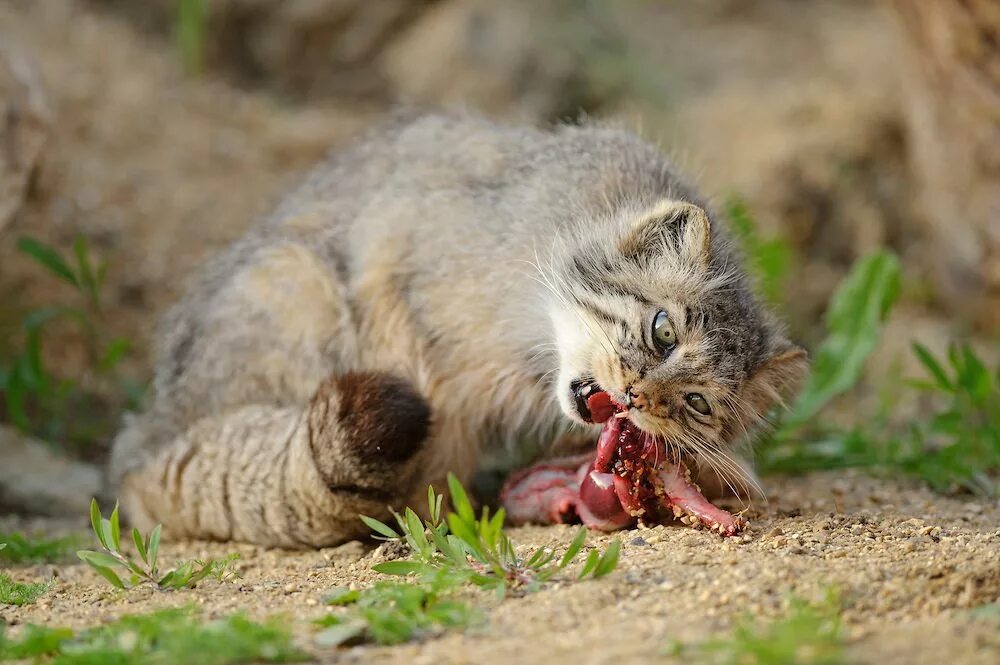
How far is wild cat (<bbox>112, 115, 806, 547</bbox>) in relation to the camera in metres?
4.37

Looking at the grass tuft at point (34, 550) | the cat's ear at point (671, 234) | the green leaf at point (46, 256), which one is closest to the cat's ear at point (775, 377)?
the cat's ear at point (671, 234)

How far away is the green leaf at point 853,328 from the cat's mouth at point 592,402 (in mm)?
2165

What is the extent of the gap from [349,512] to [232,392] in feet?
3.40

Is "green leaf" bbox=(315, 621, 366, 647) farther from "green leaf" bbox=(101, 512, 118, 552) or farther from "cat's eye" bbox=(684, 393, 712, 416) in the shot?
"cat's eye" bbox=(684, 393, 712, 416)

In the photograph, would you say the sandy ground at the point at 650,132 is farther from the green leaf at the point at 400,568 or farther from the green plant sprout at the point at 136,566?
the green leaf at the point at 400,568

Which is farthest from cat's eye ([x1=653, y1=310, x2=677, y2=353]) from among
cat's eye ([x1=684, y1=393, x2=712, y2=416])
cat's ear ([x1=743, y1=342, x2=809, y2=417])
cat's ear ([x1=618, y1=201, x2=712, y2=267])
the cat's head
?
cat's ear ([x1=743, y1=342, x2=809, y2=417])

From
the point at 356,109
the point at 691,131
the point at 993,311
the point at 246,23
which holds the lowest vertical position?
the point at 993,311

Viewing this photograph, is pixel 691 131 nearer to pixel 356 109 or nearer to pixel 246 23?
pixel 356 109

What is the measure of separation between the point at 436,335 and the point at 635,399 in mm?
1279

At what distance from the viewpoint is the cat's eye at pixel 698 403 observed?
14.0ft

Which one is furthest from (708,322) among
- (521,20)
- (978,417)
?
(521,20)

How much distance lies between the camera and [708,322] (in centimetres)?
429

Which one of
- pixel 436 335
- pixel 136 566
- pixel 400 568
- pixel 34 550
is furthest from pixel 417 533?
pixel 34 550

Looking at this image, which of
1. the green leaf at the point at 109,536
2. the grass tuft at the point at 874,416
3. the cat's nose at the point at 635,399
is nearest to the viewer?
the green leaf at the point at 109,536
